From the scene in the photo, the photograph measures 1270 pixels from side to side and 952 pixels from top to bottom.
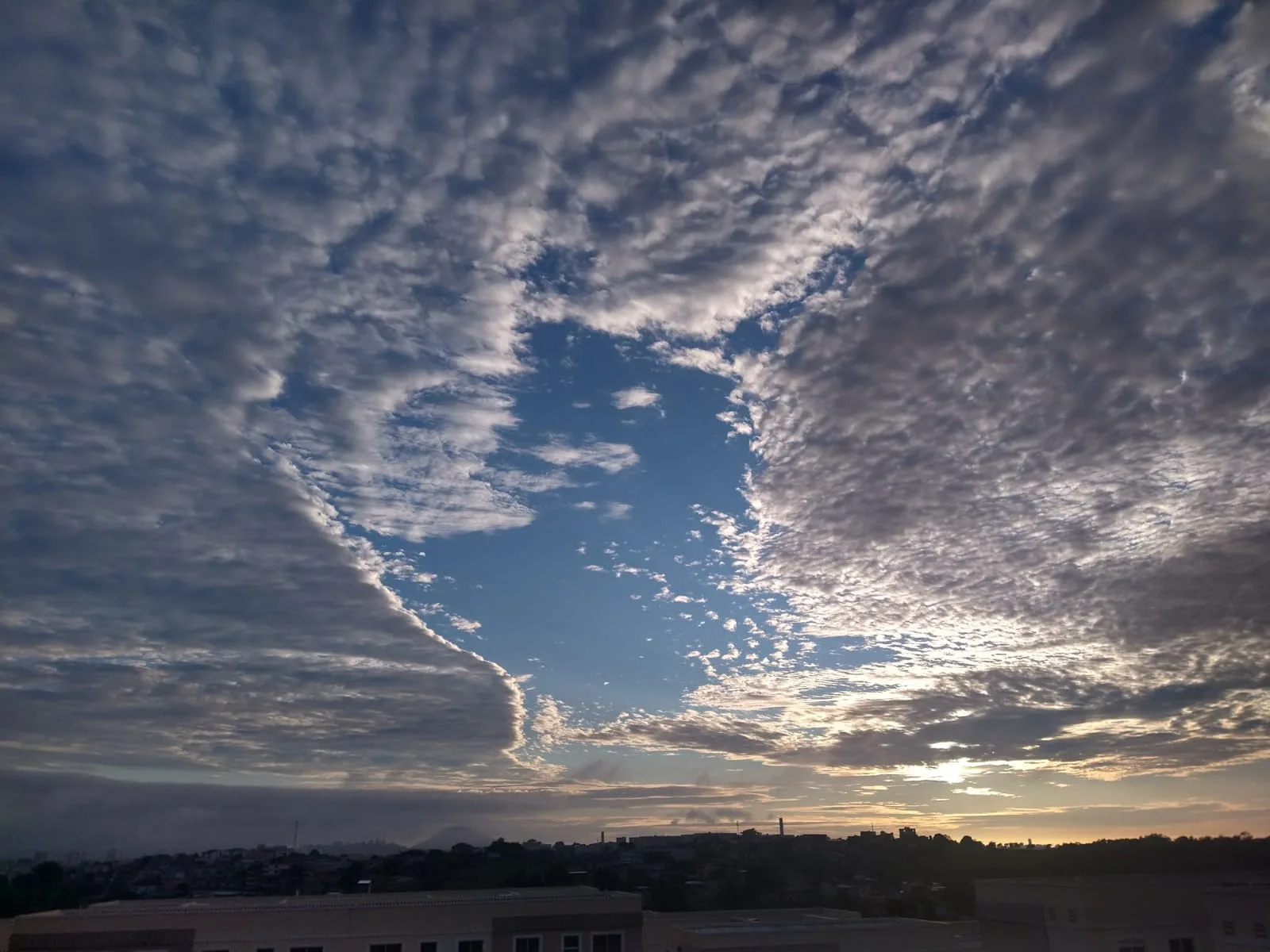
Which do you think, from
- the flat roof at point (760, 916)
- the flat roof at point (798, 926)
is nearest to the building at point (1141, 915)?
the flat roof at point (798, 926)

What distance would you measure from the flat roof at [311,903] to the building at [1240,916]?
25.5m

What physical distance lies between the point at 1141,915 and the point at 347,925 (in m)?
33.5

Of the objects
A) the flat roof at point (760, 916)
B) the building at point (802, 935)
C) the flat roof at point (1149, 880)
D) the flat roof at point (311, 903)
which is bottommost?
the building at point (802, 935)

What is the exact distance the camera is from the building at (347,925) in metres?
31.8

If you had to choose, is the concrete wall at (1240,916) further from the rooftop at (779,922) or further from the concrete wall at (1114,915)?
the rooftop at (779,922)

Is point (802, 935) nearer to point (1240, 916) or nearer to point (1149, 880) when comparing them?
point (1149, 880)

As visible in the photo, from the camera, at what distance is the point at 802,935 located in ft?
123

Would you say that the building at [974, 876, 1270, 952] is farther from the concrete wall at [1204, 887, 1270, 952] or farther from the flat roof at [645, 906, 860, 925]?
the flat roof at [645, 906, 860, 925]

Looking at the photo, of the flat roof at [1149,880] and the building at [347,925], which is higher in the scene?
the flat roof at [1149,880]

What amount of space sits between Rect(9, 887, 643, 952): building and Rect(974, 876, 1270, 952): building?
18959 millimetres

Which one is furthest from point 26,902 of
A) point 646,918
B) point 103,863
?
point 103,863

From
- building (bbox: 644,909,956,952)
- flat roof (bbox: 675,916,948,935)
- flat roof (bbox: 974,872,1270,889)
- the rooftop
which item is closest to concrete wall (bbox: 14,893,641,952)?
building (bbox: 644,909,956,952)

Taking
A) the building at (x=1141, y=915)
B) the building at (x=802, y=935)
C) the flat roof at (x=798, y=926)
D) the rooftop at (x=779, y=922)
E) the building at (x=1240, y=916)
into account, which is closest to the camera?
the building at (x=802, y=935)

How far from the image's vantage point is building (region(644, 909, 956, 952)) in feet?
119
